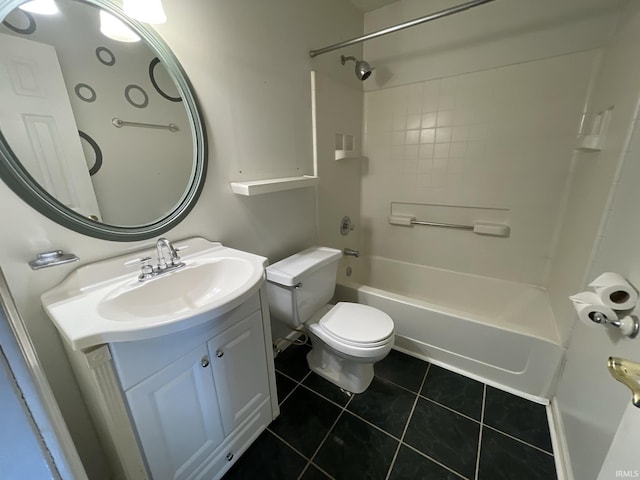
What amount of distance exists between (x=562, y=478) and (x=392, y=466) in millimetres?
667

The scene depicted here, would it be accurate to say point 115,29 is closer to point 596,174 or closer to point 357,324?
point 357,324

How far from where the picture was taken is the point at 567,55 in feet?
5.17

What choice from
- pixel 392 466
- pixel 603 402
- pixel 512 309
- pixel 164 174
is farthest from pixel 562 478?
pixel 164 174

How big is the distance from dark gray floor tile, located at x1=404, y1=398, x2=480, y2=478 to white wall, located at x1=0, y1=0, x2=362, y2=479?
3.83ft

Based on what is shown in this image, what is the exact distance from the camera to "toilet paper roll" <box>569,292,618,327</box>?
811mm

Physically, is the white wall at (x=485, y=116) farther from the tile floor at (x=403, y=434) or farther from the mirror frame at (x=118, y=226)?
the mirror frame at (x=118, y=226)

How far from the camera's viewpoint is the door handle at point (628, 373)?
41 cm

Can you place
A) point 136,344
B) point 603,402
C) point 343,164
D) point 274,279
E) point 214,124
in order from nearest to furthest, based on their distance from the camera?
point 136,344 < point 603,402 < point 214,124 < point 274,279 < point 343,164

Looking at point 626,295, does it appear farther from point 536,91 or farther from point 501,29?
point 501,29

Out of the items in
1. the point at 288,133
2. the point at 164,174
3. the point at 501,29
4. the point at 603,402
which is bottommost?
the point at 603,402

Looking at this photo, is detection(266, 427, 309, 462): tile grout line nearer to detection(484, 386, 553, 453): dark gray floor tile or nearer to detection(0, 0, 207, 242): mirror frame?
detection(484, 386, 553, 453): dark gray floor tile

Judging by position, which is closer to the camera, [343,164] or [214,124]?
[214,124]

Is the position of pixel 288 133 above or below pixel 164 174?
above

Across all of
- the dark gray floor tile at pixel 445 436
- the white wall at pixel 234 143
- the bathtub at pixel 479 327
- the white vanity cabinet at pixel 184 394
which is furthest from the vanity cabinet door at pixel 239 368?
the bathtub at pixel 479 327
